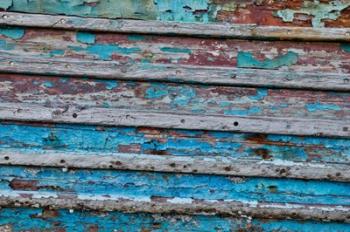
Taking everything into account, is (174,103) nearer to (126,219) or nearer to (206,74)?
(206,74)

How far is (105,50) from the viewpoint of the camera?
2027 millimetres

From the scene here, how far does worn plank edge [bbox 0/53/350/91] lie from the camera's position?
6.63 feet

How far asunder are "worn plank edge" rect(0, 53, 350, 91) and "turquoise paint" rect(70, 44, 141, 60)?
0.10 ft

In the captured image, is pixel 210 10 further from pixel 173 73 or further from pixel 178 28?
pixel 173 73

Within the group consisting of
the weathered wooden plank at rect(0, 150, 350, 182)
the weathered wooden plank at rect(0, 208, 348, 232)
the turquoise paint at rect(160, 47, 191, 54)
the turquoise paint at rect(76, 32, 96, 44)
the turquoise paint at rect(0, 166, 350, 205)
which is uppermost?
the turquoise paint at rect(76, 32, 96, 44)

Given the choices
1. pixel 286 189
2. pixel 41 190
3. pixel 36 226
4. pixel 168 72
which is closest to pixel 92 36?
pixel 168 72

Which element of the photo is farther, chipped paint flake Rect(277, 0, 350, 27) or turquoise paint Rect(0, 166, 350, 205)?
turquoise paint Rect(0, 166, 350, 205)

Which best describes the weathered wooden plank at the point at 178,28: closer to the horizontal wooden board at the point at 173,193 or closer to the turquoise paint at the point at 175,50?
the turquoise paint at the point at 175,50

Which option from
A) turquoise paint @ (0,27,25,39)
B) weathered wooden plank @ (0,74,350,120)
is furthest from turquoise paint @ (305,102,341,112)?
turquoise paint @ (0,27,25,39)

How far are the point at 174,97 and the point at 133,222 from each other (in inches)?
22.3

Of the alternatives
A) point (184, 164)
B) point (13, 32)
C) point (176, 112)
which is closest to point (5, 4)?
point (13, 32)

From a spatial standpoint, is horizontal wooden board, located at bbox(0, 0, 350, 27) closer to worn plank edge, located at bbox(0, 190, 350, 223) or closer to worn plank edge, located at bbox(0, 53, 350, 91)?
worn plank edge, located at bbox(0, 53, 350, 91)

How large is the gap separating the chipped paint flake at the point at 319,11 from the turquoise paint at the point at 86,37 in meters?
0.75

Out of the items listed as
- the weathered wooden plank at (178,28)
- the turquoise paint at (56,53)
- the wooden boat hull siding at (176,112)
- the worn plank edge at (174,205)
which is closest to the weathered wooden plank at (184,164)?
the wooden boat hull siding at (176,112)
